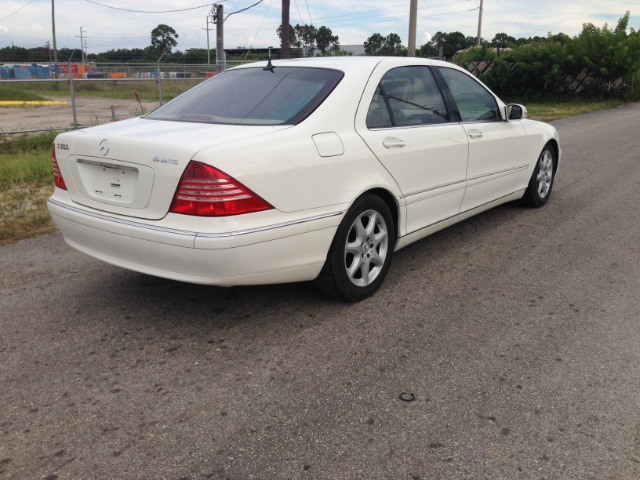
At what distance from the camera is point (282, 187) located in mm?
3342

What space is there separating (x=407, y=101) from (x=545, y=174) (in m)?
2.78

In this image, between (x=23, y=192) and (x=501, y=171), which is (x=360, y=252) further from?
(x=23, y=192)

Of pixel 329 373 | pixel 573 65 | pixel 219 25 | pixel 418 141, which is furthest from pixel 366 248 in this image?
pixel 573 65

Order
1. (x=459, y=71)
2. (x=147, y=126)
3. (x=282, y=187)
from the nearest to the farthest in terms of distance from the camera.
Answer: (x=282, y=187), (x=147, y=126), (x=459, y=71)

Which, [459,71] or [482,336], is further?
[459,71]

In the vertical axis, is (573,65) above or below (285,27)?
below

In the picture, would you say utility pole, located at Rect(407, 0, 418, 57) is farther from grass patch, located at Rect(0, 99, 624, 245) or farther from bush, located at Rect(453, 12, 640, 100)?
grass patch, located at Rect(0, 99, 624, 245)

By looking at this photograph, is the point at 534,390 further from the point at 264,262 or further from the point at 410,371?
the point at 264,262

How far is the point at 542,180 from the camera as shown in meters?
6.48

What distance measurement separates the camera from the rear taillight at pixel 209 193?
3.13m

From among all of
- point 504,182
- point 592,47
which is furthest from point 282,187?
point 592,47

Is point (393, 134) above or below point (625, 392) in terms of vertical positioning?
above

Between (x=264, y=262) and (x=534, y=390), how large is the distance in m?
1.53

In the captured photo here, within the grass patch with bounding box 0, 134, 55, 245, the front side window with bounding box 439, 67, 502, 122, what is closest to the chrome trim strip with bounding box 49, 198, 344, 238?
the front side window with bounding box 439, 67, 502, 122
